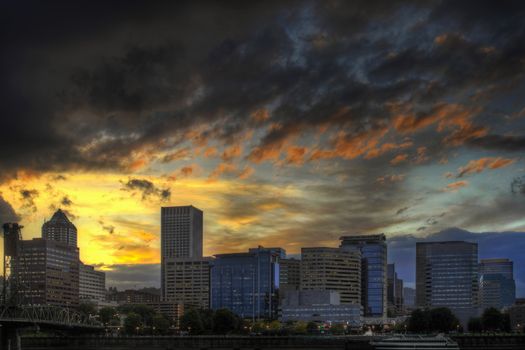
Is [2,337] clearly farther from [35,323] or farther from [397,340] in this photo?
[397,340]

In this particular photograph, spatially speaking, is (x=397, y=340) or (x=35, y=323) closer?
(x=397, y=340)

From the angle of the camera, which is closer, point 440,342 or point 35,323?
point 440,342

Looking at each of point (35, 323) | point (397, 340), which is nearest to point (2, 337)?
point (35, 323)

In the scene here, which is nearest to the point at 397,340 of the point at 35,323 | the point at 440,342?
the point at 440,342

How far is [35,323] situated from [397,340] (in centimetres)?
9440

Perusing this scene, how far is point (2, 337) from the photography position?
191000 millimetres

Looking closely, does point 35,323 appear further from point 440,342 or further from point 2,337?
point 440,342

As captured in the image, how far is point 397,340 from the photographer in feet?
577

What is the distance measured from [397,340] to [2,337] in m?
98.2

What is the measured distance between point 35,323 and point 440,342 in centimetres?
→ 10422

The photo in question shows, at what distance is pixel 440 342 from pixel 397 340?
10055 mm

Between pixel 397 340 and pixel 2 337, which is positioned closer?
pixel 397 340

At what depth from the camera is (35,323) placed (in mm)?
199875
